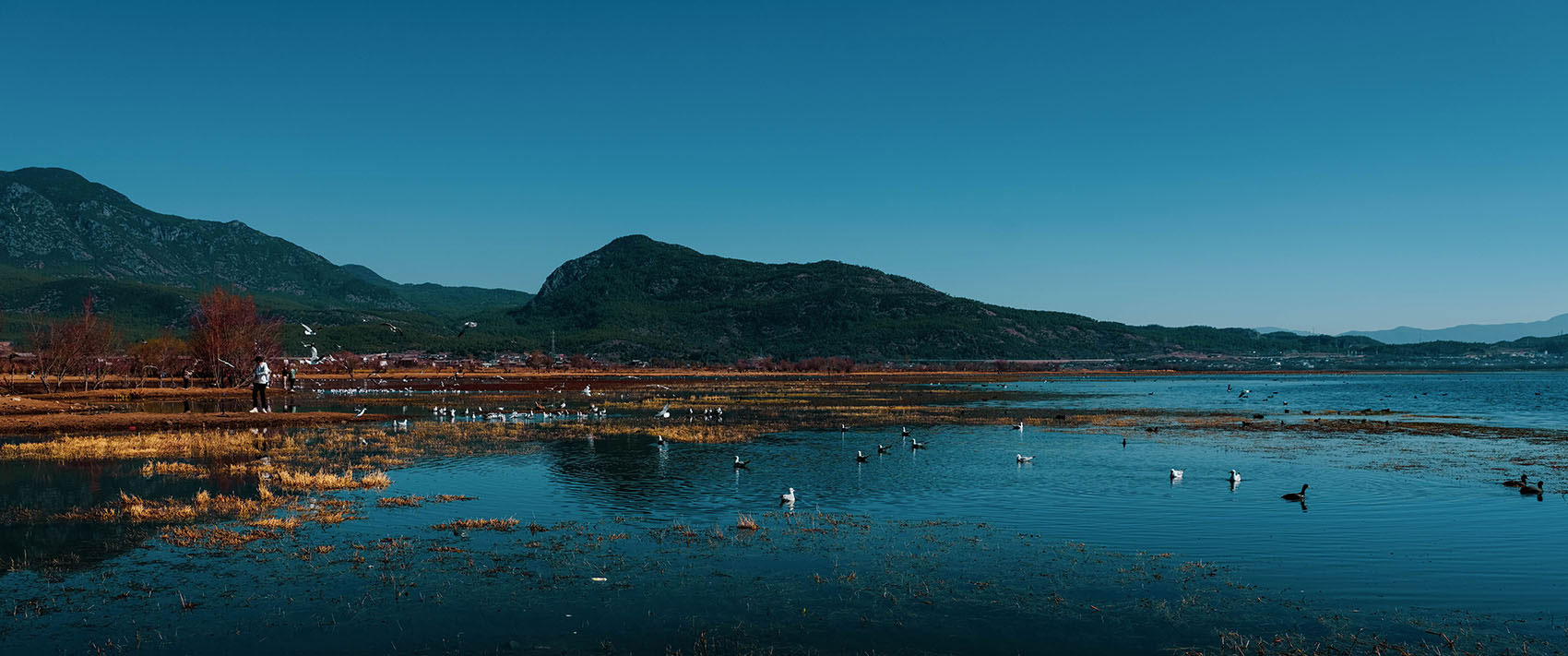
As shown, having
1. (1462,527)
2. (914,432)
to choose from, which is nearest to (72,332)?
(914,432)

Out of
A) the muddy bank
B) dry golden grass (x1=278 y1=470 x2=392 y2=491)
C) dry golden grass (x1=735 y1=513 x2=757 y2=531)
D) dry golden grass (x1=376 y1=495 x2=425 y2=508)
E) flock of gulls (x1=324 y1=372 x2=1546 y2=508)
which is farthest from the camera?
the muddy bank

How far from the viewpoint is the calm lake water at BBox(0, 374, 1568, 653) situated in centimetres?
1457

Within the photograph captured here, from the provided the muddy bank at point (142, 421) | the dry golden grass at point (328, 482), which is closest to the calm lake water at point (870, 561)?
the dry golden grass at point (328, 482)

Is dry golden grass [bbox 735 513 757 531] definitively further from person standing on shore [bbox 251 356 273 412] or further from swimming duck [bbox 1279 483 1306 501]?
person standing on shore [bbox 251 356 273 412]

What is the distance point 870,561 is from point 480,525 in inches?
401

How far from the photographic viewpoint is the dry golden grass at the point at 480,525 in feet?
73.0

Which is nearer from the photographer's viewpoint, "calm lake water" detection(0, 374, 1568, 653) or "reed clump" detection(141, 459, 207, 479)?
"calm lake water" detection(0, 374, 1568, 653)

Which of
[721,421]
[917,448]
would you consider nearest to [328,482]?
[917,448]

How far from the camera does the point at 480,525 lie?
73.9 feet

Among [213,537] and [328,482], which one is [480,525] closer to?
[213,537]

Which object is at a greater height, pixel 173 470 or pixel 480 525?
pixel 173 470

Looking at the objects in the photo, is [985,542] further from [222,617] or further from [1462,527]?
[222,617]

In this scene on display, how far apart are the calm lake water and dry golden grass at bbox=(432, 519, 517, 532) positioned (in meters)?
0.73

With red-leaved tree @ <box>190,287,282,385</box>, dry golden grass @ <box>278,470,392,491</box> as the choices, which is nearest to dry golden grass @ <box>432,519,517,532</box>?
dry golden grass @ <box>278,470,392,491</box>
